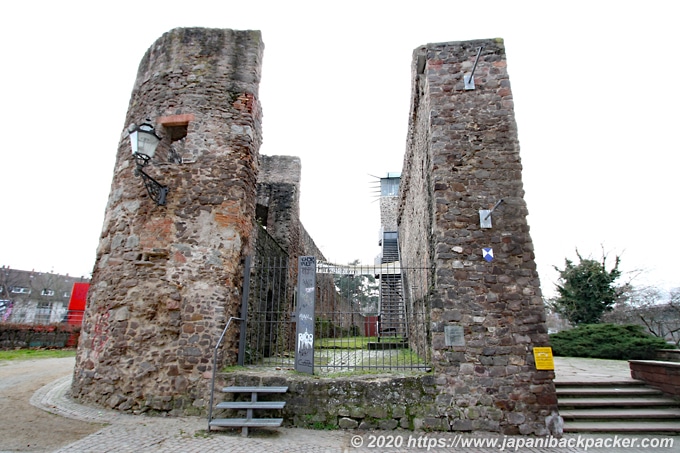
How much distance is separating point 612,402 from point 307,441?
499 cm

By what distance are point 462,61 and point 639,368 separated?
6.68m

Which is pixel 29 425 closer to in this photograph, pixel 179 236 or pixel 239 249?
pixel 179 236

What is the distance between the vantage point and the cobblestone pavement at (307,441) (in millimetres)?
4254

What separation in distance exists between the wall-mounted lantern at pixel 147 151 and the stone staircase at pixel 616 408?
7694mm

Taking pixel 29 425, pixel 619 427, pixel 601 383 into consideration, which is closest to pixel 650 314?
pixel 601 383

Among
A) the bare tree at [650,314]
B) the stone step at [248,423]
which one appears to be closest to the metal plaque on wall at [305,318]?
the stone step at [248,423]

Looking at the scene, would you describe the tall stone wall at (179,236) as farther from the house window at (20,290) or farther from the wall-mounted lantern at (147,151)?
the house window at (20,290)

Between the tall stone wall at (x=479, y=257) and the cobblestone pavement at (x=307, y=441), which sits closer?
the cobblestone pavement at (x=307, y=441)

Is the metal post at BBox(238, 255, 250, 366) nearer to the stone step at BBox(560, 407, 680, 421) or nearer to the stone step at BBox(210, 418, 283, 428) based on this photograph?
the stone step at BBox(210, 418, 283, 428)

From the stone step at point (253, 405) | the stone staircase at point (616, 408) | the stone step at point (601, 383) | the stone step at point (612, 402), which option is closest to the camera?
the stone step at point (253, 405)

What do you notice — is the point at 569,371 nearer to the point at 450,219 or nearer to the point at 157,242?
the point at 450,219

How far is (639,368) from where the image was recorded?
656 cm

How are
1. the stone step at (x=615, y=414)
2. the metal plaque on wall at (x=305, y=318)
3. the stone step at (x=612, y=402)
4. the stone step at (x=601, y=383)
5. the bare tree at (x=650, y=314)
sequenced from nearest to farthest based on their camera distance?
the stone step at (x=615, y=414) → the stone step at (x=612, y=402) → the metal plaque on wall at (x=305, y=318) → the stone step at (x=601, y=383) → the bare tree at (x=650, y=314)

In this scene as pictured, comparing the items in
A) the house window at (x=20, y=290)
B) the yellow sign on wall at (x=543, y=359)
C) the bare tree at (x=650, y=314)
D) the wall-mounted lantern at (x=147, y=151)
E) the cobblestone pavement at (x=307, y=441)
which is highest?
the wall-mounted lantern at (x=147, y=151)
